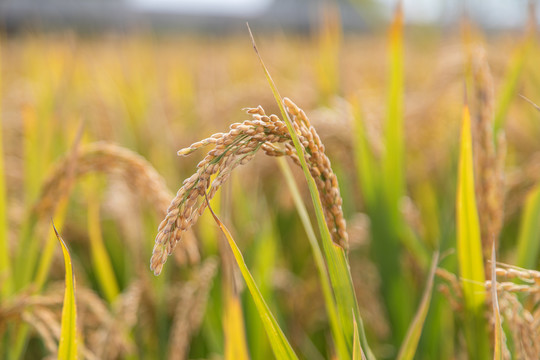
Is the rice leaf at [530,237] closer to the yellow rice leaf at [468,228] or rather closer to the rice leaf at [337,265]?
the yellow rice leaf at [468,228]

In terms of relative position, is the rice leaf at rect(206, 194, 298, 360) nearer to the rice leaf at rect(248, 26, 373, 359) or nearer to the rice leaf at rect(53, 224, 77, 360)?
the rice leaf at rect(248, 26, 373, 359)

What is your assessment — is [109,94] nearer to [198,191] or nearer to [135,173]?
[135,173]

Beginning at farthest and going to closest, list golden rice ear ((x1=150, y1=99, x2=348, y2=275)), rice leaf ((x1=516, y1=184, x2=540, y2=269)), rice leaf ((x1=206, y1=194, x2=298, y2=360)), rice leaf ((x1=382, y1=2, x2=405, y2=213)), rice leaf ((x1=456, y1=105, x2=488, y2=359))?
rice leaf ((x1=382, y1=2, x2=405, y2=213)) → rice leaf ((x1=516, y1=184, x2=540, y2=269)) → rice leaf ((x1=456, y1=105, x2=488, y2=359)) → rice leaf ((x1=206, y1=194, x2=298, y2=360)) → golden rice ear ((x1=150, y1=99, x2=348, y2=275))

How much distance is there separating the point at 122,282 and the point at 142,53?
2.73 metres

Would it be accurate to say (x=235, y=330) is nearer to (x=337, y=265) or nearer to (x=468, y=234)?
(x=337, y=265)

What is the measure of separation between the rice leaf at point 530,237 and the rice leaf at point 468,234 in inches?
5.8

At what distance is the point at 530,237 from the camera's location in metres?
0.77

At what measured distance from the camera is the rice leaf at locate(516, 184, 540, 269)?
765mm

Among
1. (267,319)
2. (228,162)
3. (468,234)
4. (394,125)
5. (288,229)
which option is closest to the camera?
(228,162)

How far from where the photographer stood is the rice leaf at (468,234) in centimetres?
64

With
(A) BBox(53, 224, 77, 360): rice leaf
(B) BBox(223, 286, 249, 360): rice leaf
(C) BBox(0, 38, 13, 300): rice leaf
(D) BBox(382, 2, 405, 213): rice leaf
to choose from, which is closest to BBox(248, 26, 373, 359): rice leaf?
(B) BBox(223, 286, 249, 360): rice leaf

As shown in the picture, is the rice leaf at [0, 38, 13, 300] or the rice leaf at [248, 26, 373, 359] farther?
the rice leaf at [0, 38, 13, 300]

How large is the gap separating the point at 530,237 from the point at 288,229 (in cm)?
79

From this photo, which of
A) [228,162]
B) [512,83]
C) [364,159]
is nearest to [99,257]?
[364,159]
